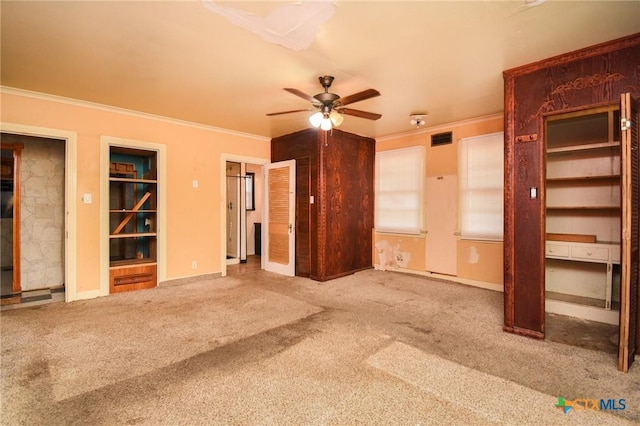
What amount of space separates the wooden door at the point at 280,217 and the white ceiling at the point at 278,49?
171 centimetres

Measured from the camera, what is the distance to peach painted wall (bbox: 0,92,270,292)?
3.81m

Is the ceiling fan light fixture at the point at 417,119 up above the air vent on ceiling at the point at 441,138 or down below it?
above

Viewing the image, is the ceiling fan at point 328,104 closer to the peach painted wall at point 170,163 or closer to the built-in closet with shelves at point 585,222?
the built-in closet with shelves at point 585,222

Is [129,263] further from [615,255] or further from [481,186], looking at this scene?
[615,255]

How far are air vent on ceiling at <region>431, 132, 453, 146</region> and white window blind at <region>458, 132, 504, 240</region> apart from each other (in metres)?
0.24

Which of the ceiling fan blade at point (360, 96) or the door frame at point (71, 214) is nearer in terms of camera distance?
the ceiling fan blade at point (360, 96)

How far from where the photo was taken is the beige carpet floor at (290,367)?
1.77 meters

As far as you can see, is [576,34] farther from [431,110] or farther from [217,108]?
[217,108]

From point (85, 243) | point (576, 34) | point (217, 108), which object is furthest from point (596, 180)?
point (85, 243)

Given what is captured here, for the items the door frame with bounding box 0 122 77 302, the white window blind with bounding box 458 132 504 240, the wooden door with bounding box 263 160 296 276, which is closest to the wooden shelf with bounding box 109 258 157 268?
the door frame with bounding box 0 122 77 302

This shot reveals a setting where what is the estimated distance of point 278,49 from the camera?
259 cm

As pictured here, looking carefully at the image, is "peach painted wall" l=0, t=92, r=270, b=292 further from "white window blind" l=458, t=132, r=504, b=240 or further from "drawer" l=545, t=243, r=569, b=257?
"drawer" l=545, t=243, r=569, b=257

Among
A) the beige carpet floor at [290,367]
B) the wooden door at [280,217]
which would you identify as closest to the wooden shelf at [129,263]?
the beige carpet floor at [290,367]

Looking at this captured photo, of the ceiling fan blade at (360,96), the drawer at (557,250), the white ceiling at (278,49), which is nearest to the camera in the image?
the white ceiling at (278,49)
